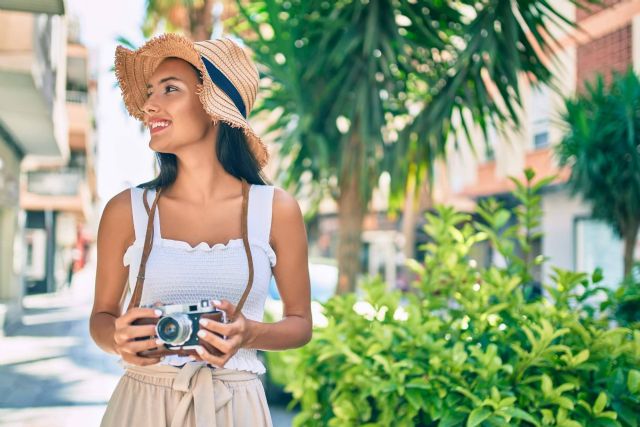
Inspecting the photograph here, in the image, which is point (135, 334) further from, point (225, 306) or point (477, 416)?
point (477, 416)

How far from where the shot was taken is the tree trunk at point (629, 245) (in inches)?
286

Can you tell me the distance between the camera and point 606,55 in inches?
559

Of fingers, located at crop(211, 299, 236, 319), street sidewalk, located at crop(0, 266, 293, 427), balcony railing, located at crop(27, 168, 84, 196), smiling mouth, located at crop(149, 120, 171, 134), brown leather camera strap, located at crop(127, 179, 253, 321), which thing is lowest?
street sidewalk, located at crop(0, 266, 293, 427)

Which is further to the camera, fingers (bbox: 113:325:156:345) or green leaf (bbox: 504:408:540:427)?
green leaf (bbox: 504:408:540:427)

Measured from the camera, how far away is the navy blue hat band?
165 centimetres

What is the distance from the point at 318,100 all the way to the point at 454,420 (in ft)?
13.5

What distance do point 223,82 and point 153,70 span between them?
0.19m

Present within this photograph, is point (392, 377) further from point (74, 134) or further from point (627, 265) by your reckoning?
point (74, 134)

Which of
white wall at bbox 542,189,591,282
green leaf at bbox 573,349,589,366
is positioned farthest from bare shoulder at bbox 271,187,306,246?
white wall at bbox 542,189,591,282

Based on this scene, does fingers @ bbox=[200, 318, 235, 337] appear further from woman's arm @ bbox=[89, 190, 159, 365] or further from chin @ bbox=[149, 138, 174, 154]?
chin @ bbox=[149, 138, 174, 154]

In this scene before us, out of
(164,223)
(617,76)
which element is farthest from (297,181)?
(164,223)

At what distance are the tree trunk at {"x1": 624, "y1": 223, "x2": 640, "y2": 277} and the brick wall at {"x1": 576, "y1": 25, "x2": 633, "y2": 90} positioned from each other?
5893 mm

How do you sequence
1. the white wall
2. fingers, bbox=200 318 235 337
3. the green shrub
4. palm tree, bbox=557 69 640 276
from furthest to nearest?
the white wall
palm tree, bbox=557 69 640 276
the green shrub
fingers, bbox=200 318 235 337

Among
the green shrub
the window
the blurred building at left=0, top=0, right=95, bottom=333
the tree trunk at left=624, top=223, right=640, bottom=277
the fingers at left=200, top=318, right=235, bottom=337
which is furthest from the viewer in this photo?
the window
